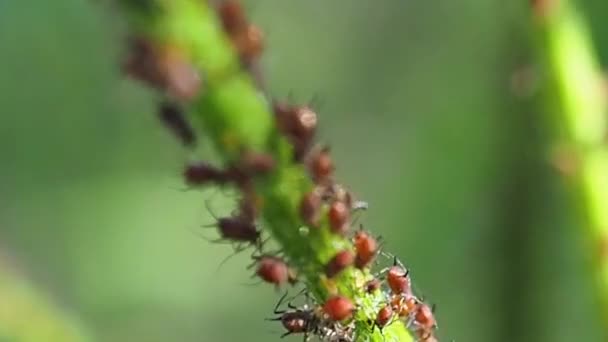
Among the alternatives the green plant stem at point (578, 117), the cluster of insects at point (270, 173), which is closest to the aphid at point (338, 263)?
the cluster of insects at point (270, 173)

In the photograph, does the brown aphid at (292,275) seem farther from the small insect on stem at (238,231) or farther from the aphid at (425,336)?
the aphid at (425,336)

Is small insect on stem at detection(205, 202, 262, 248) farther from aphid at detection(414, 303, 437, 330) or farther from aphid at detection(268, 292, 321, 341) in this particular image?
aphid at detection(414, 303, 437, 330)

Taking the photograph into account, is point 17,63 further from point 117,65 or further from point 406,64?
point 117,65

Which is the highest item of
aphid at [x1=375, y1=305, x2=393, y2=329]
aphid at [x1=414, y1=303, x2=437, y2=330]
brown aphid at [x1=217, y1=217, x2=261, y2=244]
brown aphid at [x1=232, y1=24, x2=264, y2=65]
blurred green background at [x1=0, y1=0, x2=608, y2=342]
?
blurred green background at [x1=0, y1=0, x2=608, y2=342]

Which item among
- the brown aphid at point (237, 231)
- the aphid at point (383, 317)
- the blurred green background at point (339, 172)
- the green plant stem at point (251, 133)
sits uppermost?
the blurred green background at point (339, 172)

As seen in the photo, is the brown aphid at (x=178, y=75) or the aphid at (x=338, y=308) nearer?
the brown aphid at (x=178, y=75)

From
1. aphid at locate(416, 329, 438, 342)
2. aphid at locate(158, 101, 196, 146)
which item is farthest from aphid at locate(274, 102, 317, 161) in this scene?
aphid at locate(416, 329, 438, 342)
